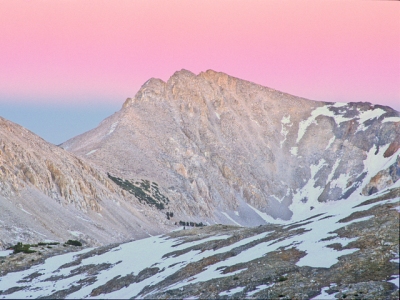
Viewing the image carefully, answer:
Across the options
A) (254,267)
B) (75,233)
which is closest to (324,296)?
Answer: (254,267)

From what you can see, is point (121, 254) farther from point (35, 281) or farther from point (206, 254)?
point (206, 254)

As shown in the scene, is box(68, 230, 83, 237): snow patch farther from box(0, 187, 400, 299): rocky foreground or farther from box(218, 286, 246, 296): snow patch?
box(218, 286, 246, 296): snow patch

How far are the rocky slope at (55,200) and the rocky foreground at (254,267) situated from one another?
44939 mm

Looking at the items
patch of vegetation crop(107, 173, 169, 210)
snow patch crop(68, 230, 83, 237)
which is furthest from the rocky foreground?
patch of vegetation crop(107, 173, 169, 210)

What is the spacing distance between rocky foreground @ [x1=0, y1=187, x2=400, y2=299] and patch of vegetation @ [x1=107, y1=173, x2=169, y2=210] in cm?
11954

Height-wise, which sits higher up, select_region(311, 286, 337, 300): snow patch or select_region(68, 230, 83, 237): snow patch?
select_region(68, 230, 83, 237): snow patch

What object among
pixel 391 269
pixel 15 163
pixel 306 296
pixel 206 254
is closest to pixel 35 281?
pixel 206 254

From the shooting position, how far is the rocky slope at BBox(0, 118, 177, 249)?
112250mm

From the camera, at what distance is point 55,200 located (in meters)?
137

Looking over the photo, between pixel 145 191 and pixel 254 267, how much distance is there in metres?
156

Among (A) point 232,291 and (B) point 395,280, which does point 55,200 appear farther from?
(B) point 395,280

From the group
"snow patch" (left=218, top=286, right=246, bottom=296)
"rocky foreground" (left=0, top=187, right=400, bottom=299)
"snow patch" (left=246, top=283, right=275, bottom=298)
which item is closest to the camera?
"rocky foreground" (left=0, top=187, right=400, bottom=299)

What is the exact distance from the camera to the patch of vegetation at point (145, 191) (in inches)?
7190

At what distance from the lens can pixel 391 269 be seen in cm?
2966
